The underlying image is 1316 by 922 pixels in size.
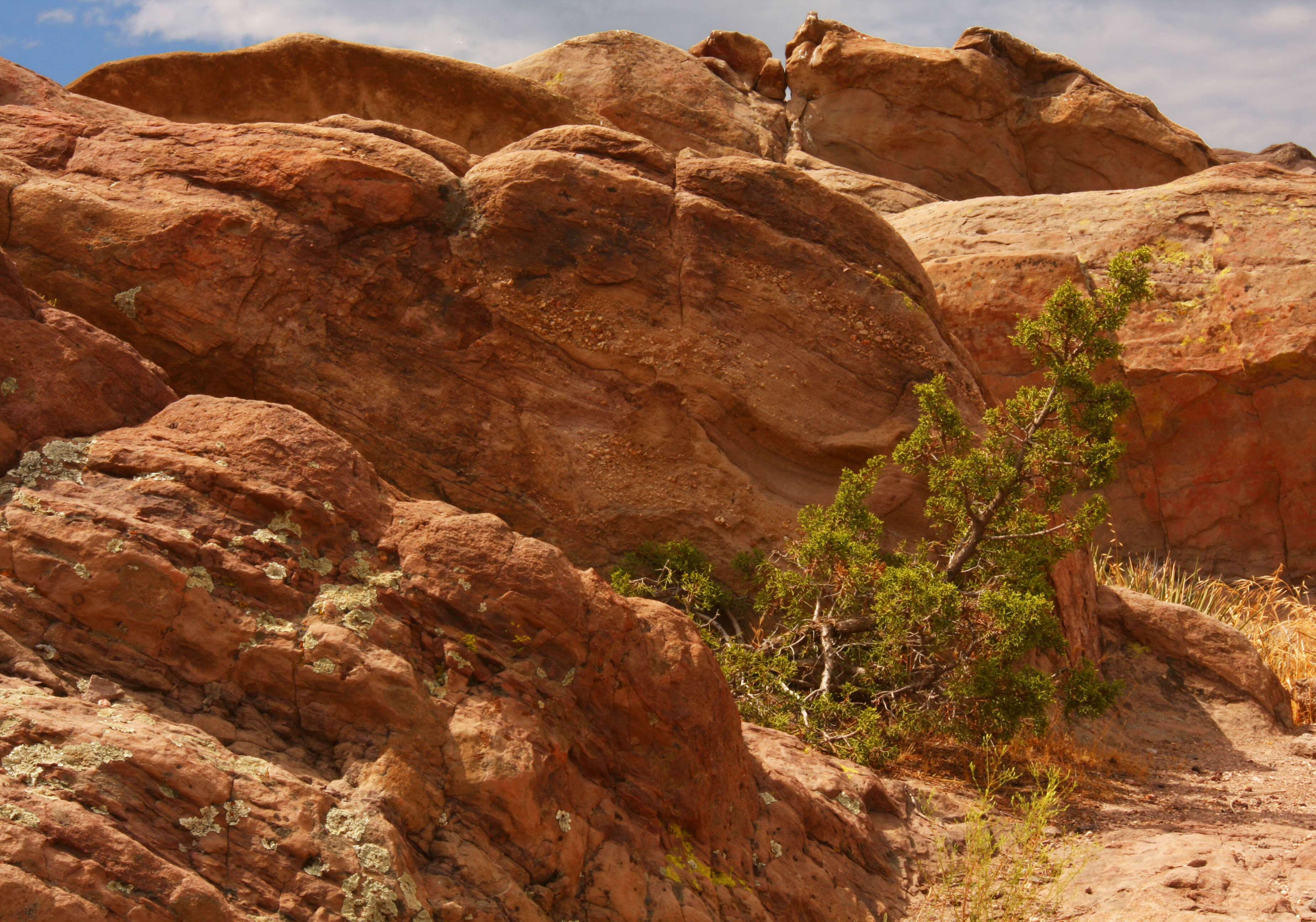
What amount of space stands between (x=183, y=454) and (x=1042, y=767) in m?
4.38

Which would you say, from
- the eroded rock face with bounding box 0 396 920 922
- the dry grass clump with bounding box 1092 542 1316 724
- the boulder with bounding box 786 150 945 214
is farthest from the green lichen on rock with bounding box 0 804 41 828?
the boulder with bounding box 786 150 945 214

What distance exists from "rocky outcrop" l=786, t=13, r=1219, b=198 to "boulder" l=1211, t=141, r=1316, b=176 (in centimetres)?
813

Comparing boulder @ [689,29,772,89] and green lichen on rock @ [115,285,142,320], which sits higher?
boulder @ [689,29,772,89]

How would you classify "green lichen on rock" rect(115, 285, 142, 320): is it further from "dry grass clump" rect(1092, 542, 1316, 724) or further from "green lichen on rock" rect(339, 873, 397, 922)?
"dry grass clump" rect(1092, 542, 1316, 724)

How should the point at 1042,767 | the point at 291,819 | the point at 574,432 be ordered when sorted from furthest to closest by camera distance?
1. the point at 574,432
2. the point at 1042,767
3. the point at 291,819

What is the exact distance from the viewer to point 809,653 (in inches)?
233

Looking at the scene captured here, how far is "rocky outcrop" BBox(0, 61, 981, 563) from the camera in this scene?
581 centimetres

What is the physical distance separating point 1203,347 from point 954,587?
6.11 m

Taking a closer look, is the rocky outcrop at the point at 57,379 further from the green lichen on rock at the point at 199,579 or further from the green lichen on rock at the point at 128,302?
the green lichen on rock at the point at 128,302

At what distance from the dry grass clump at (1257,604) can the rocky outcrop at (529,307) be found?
311cm

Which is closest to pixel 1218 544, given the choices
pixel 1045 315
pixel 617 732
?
pixel 1045 315

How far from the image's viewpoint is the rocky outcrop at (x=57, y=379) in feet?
10.9

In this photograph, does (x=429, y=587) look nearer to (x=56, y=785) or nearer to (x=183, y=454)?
(x=183, y=454)

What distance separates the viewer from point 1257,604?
31.6 feet
